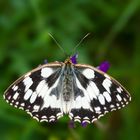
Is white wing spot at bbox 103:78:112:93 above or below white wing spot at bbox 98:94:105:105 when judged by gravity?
above

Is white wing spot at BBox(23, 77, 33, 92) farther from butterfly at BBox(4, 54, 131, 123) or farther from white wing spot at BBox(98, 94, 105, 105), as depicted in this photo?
white wing spot at BBox(98, 94, 105, 105)

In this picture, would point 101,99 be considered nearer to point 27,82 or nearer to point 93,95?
point 93,95

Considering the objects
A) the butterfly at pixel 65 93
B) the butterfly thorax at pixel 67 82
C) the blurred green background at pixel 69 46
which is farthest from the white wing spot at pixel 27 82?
the blurred green background at pixel 69 46

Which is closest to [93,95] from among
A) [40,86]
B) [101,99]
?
[101,99]

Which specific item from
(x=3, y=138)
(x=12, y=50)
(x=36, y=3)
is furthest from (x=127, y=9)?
(x=3, y=138)

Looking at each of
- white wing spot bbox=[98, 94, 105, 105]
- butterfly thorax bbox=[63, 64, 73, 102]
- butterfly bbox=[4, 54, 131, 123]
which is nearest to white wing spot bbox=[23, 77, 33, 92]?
butterfly bbox=[4, 54, 131, 123]

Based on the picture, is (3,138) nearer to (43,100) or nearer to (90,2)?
(43,100)
